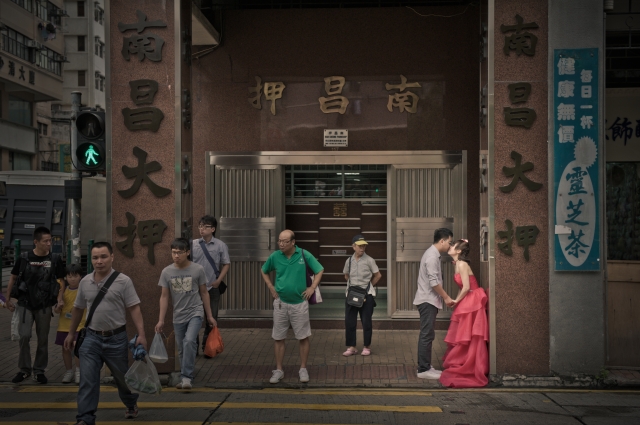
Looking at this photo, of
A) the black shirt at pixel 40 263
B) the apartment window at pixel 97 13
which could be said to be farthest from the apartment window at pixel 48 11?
the black shirt at pixel 40 263

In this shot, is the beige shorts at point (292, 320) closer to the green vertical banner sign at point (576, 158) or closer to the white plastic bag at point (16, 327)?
the green vertical banner sign at point (576, 158)

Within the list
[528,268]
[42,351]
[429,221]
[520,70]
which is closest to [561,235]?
[528,268]

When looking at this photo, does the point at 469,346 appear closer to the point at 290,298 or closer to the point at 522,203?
the point at 522,203

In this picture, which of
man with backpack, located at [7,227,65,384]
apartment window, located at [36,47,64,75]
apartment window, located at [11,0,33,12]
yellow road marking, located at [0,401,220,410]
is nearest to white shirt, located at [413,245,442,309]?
yellow road marking, located at [0,401,220,410]

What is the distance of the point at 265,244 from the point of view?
38.9 ft

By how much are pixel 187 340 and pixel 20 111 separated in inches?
1392

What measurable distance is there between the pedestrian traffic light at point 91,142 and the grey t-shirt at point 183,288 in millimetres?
1890

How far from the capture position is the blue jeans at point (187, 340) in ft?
26.4

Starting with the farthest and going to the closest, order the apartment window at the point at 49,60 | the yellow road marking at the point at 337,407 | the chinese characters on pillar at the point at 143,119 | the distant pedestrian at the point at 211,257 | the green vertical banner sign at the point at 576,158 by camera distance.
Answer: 1. the apartment window at the point at 49,60
2. the distant pedestrian at the point at 211,257
3. the chinese characters on pillar at the point at 143,119
4. the green vertical banner sign at the point at 576,158
5. the yellow road marking at the point at 337,407

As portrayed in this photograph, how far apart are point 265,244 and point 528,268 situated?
15.6 ft

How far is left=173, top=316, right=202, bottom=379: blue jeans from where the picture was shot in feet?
26.4

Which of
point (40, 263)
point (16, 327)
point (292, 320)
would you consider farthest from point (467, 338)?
point (16, 327)

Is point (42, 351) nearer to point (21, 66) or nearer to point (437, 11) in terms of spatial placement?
point (437, 11)

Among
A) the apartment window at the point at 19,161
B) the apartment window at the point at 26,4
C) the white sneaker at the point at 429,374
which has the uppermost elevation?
the apartment window at the point at 26,4
